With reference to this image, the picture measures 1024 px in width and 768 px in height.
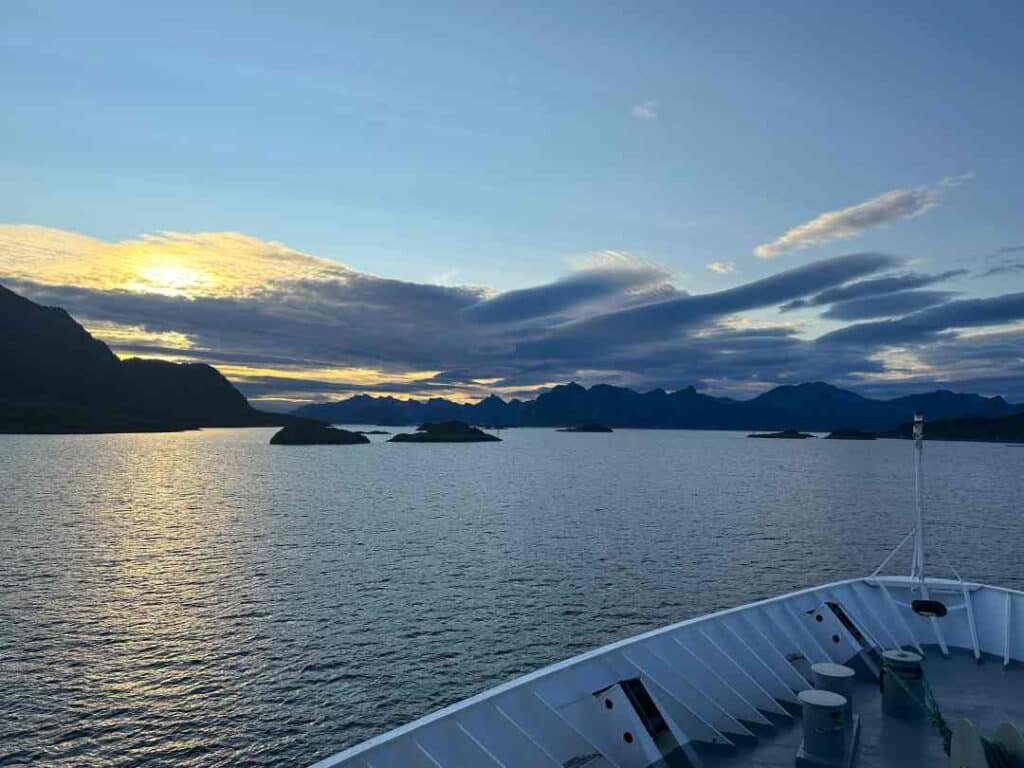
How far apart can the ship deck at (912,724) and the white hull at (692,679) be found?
53 centimetres

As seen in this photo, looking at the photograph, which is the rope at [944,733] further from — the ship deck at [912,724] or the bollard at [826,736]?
the bollard at [826,736]

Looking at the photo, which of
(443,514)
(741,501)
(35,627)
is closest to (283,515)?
(443,514)

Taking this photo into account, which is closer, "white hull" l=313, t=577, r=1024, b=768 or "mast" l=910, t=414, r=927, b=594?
"white hull" l=313, t=577, r=1024, b=768

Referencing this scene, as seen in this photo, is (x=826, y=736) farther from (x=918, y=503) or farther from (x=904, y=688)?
(x=918, y=503)

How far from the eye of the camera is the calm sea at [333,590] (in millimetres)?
29484

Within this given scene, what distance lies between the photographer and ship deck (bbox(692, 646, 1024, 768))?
14625 mm

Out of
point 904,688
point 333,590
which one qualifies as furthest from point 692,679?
point 333,590

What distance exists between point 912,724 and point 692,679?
5722mm

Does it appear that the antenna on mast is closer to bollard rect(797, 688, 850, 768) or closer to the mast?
the mast

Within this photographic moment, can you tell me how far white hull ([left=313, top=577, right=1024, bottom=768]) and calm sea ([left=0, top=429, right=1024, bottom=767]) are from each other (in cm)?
1661

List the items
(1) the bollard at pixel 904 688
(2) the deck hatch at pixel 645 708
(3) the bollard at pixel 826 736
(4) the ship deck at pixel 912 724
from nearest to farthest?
1. (3) the bollard at pixel 826 736
2. (4) the ship deck at pixel 912 724
3. (2) the deck hatch at pixel 645 708
4. (1) the bollard at pixel 904 688

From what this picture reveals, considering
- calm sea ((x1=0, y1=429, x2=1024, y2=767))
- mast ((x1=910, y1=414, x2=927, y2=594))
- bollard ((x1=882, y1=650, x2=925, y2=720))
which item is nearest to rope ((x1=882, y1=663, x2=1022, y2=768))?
bollard ((x1=882, y1=650, x2=925, y2=720))

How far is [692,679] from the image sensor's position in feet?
56.1

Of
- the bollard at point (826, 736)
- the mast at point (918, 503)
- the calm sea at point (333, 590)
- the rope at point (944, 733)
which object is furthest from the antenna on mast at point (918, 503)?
the calm sea at point (333, 590)
